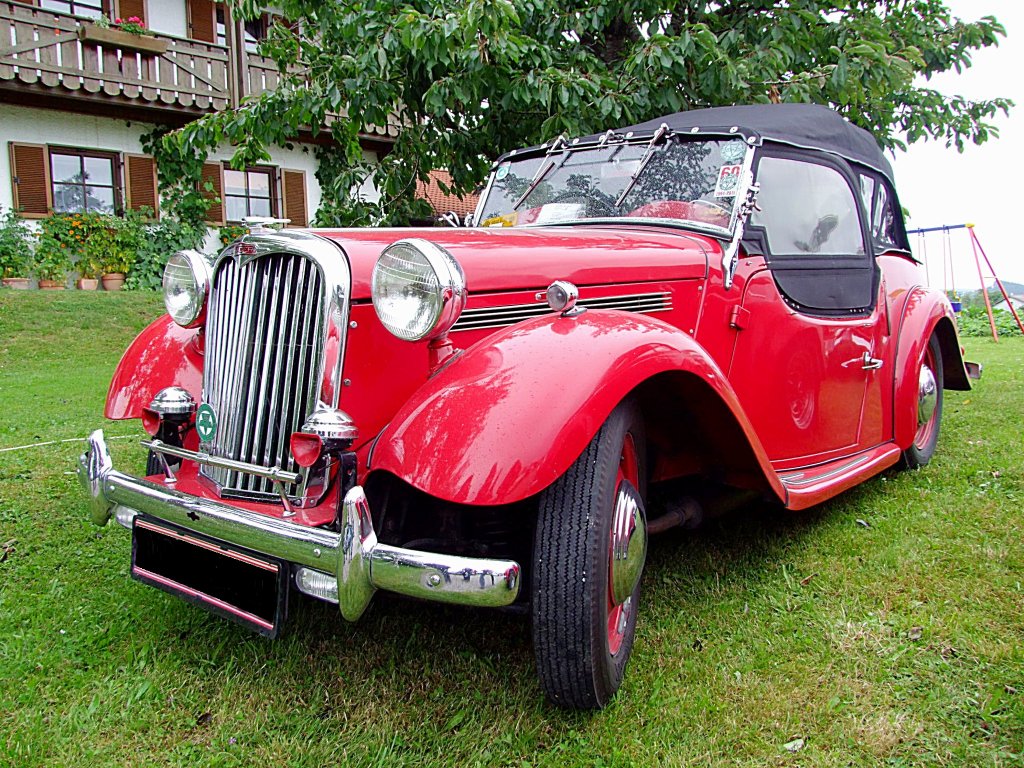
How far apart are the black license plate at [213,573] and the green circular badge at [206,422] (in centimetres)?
28

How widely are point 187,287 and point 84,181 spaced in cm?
1107

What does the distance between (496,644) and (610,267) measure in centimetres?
124

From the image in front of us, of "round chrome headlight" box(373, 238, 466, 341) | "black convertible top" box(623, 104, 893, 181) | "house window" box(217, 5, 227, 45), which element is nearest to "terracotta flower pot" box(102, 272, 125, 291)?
"house window" box(217, 5, 227, 45)

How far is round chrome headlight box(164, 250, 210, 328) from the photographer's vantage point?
8.70 feet

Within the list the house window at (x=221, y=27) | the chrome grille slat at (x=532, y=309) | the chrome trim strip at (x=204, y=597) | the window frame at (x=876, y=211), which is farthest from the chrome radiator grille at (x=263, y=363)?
the house window at (x=221, y=27)

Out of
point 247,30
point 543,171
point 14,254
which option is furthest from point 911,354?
point 247,30

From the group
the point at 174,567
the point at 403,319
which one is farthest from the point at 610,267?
the point at 174,567

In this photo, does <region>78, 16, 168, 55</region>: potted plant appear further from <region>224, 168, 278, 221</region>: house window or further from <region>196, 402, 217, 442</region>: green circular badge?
<region>196, 402, 217, 442</region>: green circular badge

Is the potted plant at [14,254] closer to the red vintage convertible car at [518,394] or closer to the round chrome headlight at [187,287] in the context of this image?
the red vintage convertible car at [518,394]

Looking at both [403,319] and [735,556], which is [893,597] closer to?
[735,556]

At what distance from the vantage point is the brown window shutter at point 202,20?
42.8 ft

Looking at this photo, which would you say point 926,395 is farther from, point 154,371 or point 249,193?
point 249,193

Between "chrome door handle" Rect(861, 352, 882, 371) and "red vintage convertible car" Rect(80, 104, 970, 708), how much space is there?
0.06 metres

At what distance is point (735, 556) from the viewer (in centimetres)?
309
